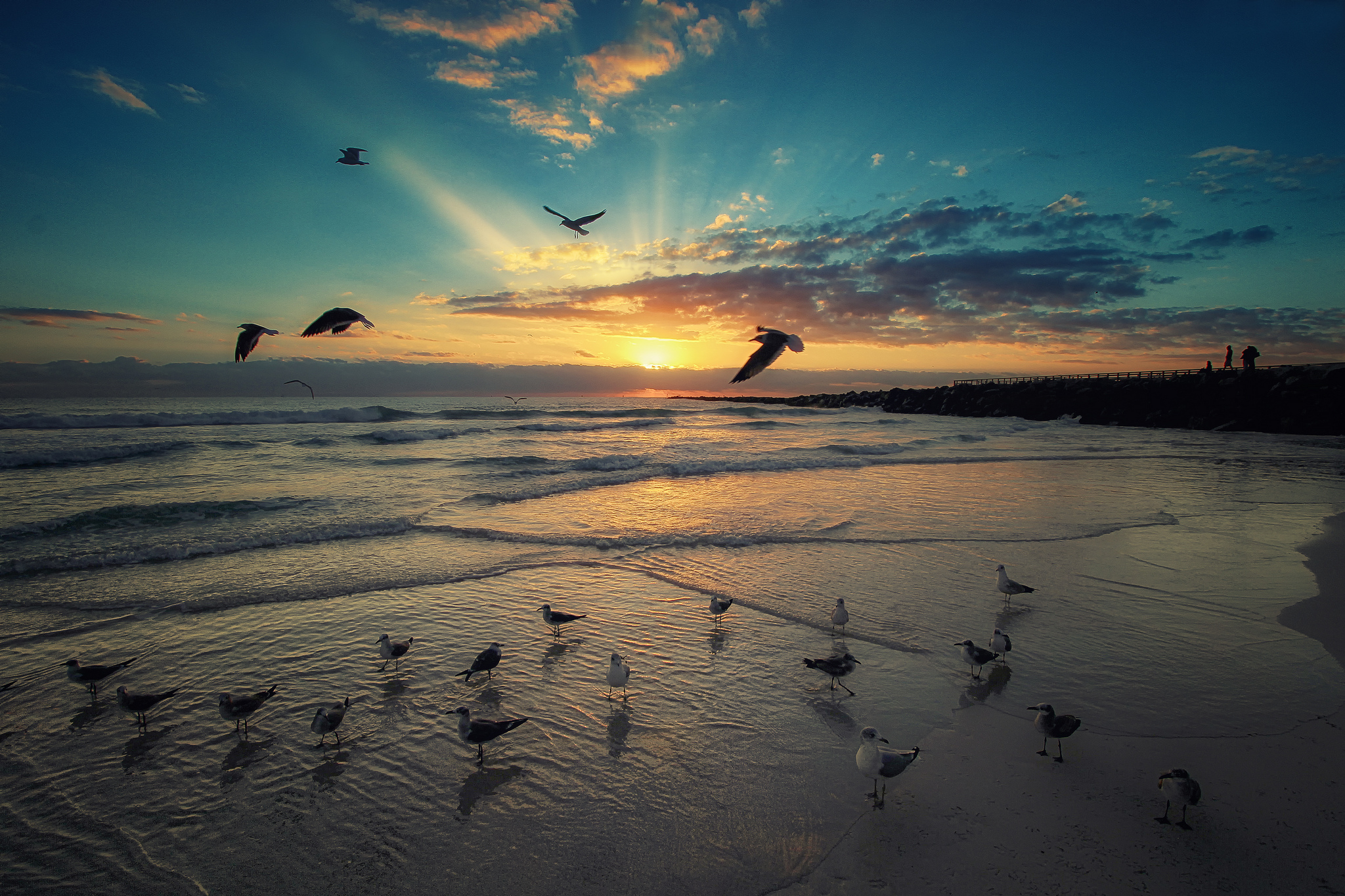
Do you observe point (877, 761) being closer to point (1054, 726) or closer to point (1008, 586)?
point (1054, 726)

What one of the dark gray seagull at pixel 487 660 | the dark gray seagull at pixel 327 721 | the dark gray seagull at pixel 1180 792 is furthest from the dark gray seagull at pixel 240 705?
the dark gray seagull at pixel 1180 792

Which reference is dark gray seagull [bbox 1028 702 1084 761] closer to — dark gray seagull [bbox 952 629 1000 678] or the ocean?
the ocean

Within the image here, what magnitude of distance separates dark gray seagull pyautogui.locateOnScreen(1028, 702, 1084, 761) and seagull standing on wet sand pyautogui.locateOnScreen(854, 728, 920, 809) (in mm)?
1058

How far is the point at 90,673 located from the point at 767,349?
791 cm

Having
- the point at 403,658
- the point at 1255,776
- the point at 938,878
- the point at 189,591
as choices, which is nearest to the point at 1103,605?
the point at 1255,776

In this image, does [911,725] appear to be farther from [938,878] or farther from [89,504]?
[89,504]

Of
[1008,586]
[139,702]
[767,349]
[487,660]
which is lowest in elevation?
[139,702]

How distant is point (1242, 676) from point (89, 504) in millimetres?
19117

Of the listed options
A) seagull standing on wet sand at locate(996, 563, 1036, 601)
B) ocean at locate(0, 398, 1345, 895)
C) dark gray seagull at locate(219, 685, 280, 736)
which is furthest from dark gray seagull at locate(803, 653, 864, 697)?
dark gray seagull at locate(219, 685, 280, 736)

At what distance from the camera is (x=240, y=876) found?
3.03m

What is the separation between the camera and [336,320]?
886 centimetres

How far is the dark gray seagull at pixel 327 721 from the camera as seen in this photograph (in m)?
4.06

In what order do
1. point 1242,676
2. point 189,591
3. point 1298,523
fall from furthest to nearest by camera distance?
point 1298,523
point 189,591
point 1242,676

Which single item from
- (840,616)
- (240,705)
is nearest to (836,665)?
(840,616)
